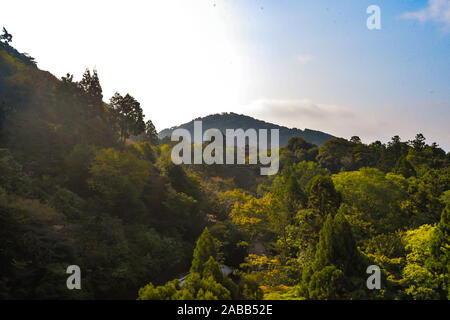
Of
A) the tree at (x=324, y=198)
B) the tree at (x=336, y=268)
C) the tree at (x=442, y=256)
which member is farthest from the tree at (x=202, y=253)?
the tree at (x=442, y=256)

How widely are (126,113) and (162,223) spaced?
20.3m

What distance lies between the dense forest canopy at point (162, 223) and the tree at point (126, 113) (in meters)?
0.16

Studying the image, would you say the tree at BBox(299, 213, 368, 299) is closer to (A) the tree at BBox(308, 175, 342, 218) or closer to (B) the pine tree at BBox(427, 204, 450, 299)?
(B) the pine tree at BBox(427, 204, 450, 299)

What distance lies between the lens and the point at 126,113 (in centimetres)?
4219

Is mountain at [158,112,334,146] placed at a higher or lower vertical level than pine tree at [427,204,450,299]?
higher

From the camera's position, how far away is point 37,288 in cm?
1474

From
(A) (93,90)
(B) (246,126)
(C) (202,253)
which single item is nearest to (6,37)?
(A) (93,90)

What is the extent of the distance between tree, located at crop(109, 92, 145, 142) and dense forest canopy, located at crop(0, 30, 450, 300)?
16cm

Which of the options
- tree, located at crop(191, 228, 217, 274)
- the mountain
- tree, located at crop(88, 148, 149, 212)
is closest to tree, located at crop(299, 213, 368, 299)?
tree, located at crop(191, 228, 217, 274)

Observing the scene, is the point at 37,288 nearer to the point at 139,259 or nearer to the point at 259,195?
the point at 139,259

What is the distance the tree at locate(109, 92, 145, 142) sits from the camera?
41.2 meters

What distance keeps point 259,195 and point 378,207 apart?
26523 mm
